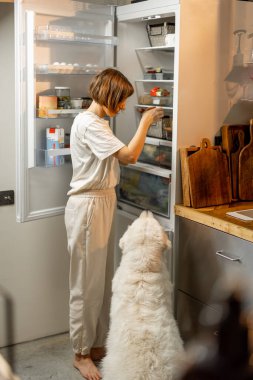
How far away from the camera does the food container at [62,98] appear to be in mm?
2742

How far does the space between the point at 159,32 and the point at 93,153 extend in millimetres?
827

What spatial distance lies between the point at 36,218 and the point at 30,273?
41 cm

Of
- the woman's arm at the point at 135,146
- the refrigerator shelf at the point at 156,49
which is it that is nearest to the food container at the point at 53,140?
the woman's arm at the point at 135,146

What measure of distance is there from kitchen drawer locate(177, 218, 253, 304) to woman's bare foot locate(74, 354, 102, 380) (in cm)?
61

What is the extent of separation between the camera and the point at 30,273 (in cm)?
297

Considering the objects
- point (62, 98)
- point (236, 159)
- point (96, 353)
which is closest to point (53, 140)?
point (62, 98)

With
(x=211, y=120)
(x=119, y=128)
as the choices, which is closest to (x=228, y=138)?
(x=211, y=120)

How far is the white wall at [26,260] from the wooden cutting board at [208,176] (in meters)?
0.89

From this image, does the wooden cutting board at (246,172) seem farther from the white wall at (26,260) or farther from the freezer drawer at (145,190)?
the white wall at (26,260)

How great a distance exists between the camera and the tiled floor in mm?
2691

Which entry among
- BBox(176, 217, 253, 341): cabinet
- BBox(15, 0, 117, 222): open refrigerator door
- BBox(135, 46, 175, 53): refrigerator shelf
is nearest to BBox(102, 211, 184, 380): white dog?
BBox(176, 217, 253, 341): cabinet

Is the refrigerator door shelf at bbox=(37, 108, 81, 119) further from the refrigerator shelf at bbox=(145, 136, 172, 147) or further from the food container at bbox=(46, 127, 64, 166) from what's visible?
the refrigerator shelf at bbox=(145, 136, 172, 147)

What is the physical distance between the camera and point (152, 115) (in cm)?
254

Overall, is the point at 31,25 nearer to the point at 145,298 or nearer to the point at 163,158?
the point at 163,158
